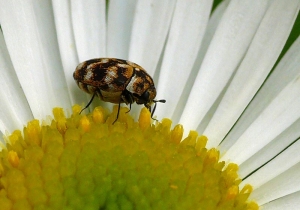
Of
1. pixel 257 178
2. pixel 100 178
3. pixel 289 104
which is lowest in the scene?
pixel 257 178

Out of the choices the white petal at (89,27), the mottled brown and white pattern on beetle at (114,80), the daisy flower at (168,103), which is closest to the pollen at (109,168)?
the daisy flower at (168,103)

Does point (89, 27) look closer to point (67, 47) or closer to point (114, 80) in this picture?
point (67, 47)

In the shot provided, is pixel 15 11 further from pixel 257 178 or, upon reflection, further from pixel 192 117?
pixel 257 178

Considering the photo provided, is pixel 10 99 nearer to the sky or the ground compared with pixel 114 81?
nearer to the ground

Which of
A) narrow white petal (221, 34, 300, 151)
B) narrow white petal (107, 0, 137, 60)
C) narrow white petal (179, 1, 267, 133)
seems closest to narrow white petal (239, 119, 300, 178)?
narrow white petal (221, 34, 300, 151)

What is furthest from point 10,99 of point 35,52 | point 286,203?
point 286,203

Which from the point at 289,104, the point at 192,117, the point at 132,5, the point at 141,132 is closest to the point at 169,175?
the point at 141,132

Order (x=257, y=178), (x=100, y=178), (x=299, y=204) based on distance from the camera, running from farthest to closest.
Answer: (x=257, y=178), (x=299, y=204), (x=100, y=178)
